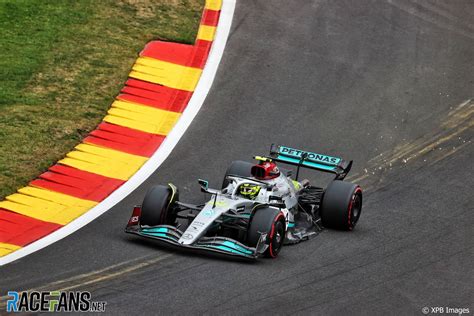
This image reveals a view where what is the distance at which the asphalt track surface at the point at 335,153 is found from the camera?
43.8 feet

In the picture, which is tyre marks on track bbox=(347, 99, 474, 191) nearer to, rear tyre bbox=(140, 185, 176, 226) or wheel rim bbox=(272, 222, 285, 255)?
wheel rim bbox=(272, 222, 285, 255)

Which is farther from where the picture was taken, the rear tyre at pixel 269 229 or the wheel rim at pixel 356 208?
the wheel rim at pixel 356 208

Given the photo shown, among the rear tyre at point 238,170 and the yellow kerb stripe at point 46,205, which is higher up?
the rear tyre at point 238,170

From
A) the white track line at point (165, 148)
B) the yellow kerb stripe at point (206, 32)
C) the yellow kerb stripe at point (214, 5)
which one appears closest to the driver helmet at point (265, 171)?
the white track line at point (165, 148)

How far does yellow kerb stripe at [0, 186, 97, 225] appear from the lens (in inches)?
624

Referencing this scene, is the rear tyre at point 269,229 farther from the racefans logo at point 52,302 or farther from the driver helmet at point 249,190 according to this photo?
the racefans logo at point 52,302

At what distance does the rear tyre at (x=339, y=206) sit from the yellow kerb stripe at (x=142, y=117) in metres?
4.45

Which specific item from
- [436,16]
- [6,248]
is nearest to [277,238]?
[6,248]

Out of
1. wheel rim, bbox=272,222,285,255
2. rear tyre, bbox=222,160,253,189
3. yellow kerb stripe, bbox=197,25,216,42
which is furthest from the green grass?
wheel rim, bbox=272,222,285,255

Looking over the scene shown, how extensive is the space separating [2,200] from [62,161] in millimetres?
1715

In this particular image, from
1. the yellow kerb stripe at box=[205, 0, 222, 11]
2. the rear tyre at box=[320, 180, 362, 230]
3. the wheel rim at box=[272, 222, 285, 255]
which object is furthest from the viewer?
the yellow kerb stripe at box=[205, 0, 222, 11]

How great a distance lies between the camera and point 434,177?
18.3m

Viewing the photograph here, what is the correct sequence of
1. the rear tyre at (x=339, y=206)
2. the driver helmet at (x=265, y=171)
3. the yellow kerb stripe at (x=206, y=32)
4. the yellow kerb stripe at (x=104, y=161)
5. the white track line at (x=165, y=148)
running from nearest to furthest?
the white track line at (x=165, y=148) < the rear tyre at (x=339, y=206) < the driver helmet at (x=265, y=171) < the yellow kerb stripe at (x=104, y=161) < the yellow kerb stripe at (x=206, y=32)

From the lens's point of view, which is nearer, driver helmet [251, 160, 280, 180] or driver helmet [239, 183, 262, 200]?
driver helmet [239, 183, 262, 200]
